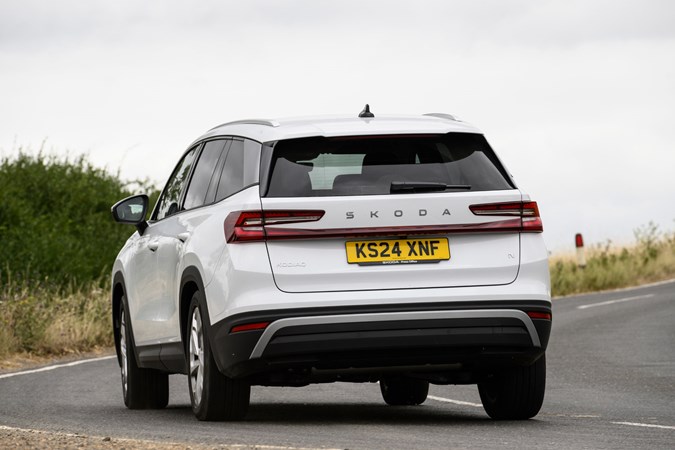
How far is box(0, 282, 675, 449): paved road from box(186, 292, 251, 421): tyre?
0.36 ft

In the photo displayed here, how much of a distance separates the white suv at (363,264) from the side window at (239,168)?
1cm

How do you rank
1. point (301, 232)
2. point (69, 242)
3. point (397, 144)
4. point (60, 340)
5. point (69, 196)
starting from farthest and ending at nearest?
point (69, 196) < point (69, 242) < point (60, 340) < point (397, 144) < point (301, 232)

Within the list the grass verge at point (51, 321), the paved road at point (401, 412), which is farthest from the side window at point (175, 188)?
the grass verge at point (51, 321)

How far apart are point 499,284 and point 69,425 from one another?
3.02 meters

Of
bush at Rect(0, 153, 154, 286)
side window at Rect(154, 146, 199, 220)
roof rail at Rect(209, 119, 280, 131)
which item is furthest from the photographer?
bush at Rect(0, 153, 154, 286)

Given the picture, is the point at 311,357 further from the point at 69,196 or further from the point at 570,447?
the point at 69,196

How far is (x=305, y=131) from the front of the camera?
28.7ft

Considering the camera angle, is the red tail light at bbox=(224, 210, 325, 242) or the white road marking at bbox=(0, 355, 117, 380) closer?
the red tail light at bbox=(224, 210, 325, 242)

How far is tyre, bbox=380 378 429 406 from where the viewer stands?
11.5 m

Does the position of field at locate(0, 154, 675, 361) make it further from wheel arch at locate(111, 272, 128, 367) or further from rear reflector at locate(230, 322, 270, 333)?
rear reflector at locate(230, 322, 270, 333)

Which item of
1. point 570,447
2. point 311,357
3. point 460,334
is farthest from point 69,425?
point 570,447

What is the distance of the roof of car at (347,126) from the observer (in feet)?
28.7

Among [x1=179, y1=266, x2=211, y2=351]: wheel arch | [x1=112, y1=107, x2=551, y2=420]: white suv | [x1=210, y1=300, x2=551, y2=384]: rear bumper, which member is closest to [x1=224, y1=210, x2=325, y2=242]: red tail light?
[x1=112, y1=107, x2=551, y2=420]: white suv

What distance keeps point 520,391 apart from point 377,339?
144 centimetres
